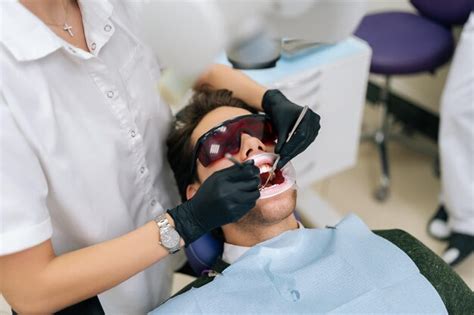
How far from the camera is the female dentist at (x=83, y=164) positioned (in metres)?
0.94

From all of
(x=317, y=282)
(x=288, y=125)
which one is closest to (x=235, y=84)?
(x=288, y=125)

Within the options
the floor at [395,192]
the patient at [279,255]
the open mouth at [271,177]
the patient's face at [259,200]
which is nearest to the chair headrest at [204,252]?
the patient at [279,255]

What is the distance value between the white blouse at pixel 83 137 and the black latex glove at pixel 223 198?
0.19 meters

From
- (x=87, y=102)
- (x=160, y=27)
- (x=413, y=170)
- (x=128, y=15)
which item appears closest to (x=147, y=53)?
(x=128, y=15)

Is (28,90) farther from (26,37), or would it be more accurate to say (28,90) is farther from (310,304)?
(310,304)

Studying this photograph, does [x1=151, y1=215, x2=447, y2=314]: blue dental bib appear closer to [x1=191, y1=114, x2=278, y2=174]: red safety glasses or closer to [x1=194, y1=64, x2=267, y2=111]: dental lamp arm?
[x1=191, y1=114, x2=278, y2=174]: red safety glasses

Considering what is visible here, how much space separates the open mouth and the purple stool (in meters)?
1.15

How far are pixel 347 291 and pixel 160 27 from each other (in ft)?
2.57

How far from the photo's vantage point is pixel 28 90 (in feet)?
3.15

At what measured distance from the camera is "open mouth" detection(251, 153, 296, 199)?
1262mm

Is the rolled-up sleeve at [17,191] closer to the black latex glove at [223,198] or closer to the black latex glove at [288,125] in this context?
the black latex glove at [223,198]

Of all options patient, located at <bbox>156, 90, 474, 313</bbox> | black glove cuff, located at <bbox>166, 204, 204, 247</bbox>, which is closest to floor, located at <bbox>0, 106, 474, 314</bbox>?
patient, located at <bbox>156, 90, 474, 313</bbox>

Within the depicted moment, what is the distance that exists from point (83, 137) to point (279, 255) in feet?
1.78

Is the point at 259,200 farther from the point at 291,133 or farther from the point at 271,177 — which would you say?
the point at 291,133
